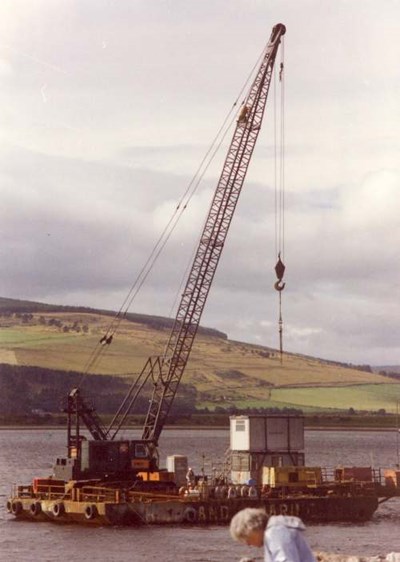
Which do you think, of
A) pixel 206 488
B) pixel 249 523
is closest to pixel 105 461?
pixel 206 488

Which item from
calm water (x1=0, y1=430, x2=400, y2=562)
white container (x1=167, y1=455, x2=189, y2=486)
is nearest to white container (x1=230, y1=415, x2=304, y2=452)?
white container (x1=167, y1=455, x2=189, y2=486)

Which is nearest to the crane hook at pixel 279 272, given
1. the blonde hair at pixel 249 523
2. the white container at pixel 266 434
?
the white container at pixel 266 434

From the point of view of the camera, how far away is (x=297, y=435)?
6688 cm

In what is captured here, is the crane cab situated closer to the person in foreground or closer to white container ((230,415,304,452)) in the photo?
white container ((230,415,304,452))

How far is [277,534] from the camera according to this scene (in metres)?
10.2

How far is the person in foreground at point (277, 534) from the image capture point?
1014cm

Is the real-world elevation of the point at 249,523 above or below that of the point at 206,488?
below

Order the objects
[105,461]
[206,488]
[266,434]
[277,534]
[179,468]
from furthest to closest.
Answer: [266,434]
[179,468]
[105,461]
[206,488]
[277,534]

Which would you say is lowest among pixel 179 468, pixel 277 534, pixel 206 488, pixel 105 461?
pixel 277 534

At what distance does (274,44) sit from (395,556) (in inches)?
1951

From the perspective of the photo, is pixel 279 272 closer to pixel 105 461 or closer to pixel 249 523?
pixel 105 461

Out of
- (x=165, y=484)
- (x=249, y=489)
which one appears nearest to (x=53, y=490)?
(x=165, y=484)

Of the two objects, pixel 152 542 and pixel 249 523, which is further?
pixel 152 542

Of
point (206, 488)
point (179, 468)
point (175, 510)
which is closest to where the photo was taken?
point (175, 510)
